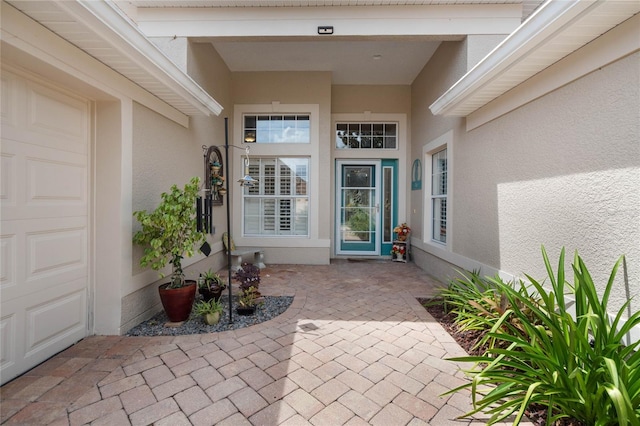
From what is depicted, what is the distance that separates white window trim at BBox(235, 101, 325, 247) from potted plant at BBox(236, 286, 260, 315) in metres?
2.45

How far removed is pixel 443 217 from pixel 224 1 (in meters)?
4.61

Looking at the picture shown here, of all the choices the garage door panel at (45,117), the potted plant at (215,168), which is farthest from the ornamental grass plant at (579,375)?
the potted plant at (215,168)

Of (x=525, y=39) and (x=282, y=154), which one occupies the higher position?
(x=525, y=39)

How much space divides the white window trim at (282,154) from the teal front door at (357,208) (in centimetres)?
85

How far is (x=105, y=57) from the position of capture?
2285mm

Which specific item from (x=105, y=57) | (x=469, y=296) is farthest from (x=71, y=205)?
(x=469, y=296)

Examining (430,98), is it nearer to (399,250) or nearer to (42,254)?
(399,250)

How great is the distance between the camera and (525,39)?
215cm

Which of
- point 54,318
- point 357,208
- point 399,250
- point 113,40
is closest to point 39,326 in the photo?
point 54,318

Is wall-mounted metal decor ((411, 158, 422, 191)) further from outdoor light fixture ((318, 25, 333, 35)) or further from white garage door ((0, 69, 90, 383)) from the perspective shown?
white garage door ((0, 69, 90, 383))

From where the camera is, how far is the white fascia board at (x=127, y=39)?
1803 mm

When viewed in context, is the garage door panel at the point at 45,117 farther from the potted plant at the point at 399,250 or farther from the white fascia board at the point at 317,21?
the potted plant at the point at 399,250

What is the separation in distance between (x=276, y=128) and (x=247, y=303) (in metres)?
3.82

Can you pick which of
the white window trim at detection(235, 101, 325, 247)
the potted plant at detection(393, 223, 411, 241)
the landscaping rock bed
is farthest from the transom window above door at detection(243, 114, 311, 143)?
the landscaping rock bed
